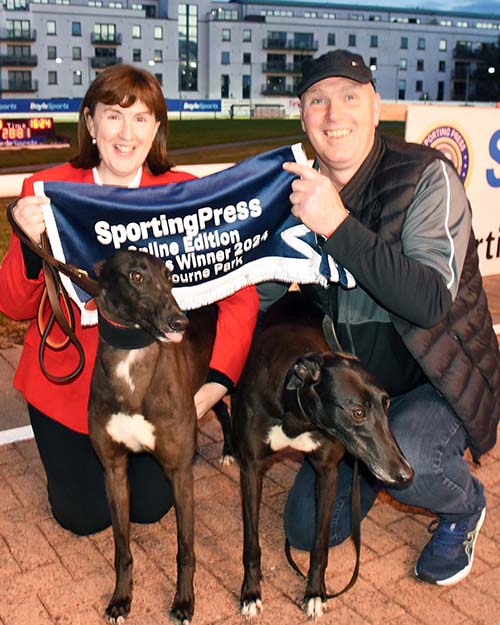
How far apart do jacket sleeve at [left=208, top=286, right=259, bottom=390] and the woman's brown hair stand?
76 centimetres

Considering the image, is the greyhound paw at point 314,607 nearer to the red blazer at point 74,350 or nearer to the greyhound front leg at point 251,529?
the greyhound front leg at point 251,529

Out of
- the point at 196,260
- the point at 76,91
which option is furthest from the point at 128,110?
the point at 76,91

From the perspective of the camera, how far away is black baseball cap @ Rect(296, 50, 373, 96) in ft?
10.8

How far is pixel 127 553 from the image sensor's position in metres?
3.25

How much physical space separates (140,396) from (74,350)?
78 cm

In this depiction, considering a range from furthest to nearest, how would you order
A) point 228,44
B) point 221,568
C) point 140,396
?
point 228,44, point 221,568, point 140,396

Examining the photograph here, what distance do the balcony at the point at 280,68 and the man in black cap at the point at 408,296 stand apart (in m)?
91.8

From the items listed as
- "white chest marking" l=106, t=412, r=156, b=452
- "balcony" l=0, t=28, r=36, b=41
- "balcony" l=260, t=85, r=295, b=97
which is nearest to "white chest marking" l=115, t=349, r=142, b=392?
"white chest marking" l=106, t=412, r=156, b=452

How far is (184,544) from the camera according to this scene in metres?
3.18

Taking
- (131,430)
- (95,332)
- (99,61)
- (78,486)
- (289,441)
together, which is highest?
(99,61)

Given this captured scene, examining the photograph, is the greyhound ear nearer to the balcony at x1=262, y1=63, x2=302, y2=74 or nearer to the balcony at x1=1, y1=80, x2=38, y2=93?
the balcony at x1=1, y1=80, x2=38, y2=93

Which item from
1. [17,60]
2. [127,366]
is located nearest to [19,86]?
[17,60]

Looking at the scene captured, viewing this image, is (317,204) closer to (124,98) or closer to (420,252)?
(420,252)

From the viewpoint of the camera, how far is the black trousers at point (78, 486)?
3734 millimetres
